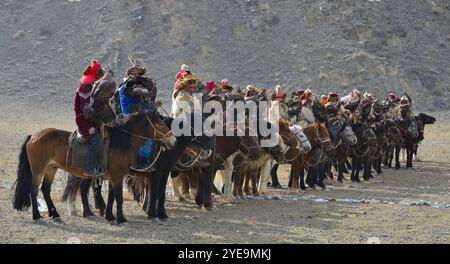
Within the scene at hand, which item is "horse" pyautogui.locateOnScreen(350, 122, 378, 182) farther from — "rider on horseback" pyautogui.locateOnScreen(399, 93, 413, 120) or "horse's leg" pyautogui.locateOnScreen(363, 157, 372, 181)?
"rider on horseback" pyautogui.locateOnScreen(399, 93, 413, 120)

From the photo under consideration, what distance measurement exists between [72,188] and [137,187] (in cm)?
189

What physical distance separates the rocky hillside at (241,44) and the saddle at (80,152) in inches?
1369

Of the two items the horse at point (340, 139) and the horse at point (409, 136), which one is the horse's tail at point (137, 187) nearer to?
the horse at point (340, 139)

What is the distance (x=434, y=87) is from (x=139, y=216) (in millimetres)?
41256

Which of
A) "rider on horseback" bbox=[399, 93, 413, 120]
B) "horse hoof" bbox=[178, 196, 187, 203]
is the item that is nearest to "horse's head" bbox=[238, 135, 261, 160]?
"horse hoof" bbox=[178, 196, 187, 203]

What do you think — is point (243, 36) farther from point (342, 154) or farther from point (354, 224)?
point (354, 224)

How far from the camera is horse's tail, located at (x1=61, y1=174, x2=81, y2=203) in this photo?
13.0 meters

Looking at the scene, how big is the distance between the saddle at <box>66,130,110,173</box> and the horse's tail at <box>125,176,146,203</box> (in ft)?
8.63

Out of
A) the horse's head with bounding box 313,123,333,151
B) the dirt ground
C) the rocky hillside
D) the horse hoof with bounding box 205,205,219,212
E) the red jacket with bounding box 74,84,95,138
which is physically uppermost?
the rocky hillside

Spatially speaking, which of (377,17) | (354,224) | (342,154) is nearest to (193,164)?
(354,224)

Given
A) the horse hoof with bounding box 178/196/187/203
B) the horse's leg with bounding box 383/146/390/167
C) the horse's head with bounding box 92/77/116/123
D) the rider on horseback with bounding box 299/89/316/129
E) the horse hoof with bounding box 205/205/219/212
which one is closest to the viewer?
the horse's head with bounding box 92/77/116/123

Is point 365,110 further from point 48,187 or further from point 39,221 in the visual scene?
point 39,221

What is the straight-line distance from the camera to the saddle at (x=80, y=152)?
464 inches

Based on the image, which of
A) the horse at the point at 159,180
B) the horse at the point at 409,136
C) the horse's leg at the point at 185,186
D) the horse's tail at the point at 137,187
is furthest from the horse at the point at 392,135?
the horse at the point at 159,180
